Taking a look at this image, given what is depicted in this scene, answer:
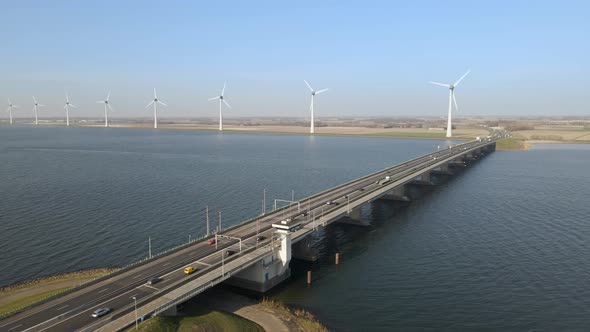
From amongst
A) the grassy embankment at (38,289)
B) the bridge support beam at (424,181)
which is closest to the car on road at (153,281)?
the grassy embankment at (38,289)

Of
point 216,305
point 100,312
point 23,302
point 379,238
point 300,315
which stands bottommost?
point 300,315

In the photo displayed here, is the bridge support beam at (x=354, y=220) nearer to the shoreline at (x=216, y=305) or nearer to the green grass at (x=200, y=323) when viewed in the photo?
the shoreline at (x=216, y=305)

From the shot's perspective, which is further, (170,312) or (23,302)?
(23,302)

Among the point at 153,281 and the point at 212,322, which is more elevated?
the point at 153,281

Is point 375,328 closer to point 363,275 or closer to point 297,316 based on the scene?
point 297,316

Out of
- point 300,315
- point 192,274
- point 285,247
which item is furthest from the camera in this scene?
point 285,247

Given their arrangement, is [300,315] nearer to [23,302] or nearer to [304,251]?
[304,251]

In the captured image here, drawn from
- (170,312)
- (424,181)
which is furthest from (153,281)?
(424,181)
